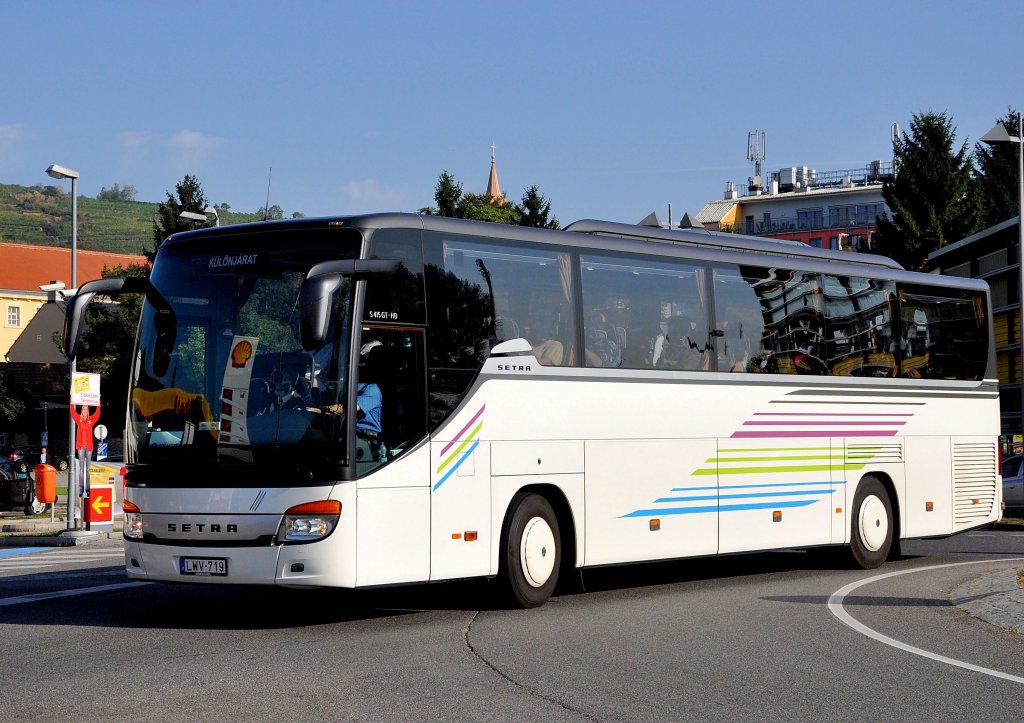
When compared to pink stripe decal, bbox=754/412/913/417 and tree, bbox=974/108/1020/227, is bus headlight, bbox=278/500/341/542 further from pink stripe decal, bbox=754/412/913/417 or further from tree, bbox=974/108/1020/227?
tree, bbox=974/108/1020/227

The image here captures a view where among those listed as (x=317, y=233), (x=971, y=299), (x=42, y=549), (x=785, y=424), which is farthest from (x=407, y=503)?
(x=42, y=549)

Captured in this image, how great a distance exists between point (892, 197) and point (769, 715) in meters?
61.3

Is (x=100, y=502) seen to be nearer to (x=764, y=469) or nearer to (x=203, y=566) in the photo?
(x=764, y=469)

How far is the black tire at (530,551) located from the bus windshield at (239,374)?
224cm

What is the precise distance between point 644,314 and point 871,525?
16.6 ft

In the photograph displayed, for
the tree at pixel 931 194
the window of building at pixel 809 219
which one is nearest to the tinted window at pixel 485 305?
the tree at pixel 931 194

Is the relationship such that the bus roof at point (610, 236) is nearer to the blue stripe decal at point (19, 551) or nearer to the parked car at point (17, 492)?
the blue stripe decal at point (19, 551)

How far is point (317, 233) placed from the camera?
39.1 ft

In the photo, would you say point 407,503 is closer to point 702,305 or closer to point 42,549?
point 702,305

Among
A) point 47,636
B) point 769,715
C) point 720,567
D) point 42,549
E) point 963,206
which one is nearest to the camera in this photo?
point 769,715

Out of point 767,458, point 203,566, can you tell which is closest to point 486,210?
point 767,458

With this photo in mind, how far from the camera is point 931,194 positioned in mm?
66000

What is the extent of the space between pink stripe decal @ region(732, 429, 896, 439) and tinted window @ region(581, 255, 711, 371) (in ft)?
3.54

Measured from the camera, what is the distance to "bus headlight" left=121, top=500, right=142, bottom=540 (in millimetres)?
12067
